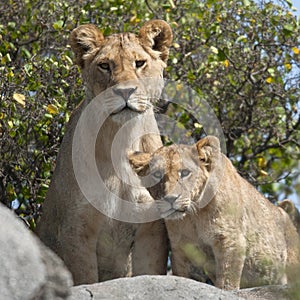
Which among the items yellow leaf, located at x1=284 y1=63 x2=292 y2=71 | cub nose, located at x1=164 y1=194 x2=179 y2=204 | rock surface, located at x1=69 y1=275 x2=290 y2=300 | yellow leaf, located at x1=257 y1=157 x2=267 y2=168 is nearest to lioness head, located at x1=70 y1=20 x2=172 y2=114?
cub nose, located at x1=164 y1=194 x2=179 y2=204

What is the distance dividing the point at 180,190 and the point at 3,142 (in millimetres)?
2494

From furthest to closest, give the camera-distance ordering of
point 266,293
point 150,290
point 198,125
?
point 198,125 → point 266,293 → point 150,290

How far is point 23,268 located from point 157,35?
3008mm

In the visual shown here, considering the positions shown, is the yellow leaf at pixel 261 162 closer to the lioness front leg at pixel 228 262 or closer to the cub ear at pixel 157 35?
the cub ear at pixel 157 35

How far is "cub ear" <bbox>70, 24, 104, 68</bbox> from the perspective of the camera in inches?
296

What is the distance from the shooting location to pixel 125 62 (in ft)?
23.8

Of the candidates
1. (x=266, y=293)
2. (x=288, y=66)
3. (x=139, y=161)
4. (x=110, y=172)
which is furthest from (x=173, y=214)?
(x=288, y=66)

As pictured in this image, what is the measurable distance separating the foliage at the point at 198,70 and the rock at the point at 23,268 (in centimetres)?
365

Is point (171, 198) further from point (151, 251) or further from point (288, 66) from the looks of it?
point (288, 66)

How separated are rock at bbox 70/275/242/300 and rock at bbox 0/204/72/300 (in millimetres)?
281

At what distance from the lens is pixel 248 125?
10289mm

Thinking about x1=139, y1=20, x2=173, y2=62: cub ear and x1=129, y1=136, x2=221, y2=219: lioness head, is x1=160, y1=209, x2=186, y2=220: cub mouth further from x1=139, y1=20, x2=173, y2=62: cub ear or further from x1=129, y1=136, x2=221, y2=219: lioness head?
x1=139, y1=20, x2=173, y2=62: cub ear

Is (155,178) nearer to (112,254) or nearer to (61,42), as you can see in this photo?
(112,254)

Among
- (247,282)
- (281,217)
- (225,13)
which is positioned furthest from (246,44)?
(247,282)
